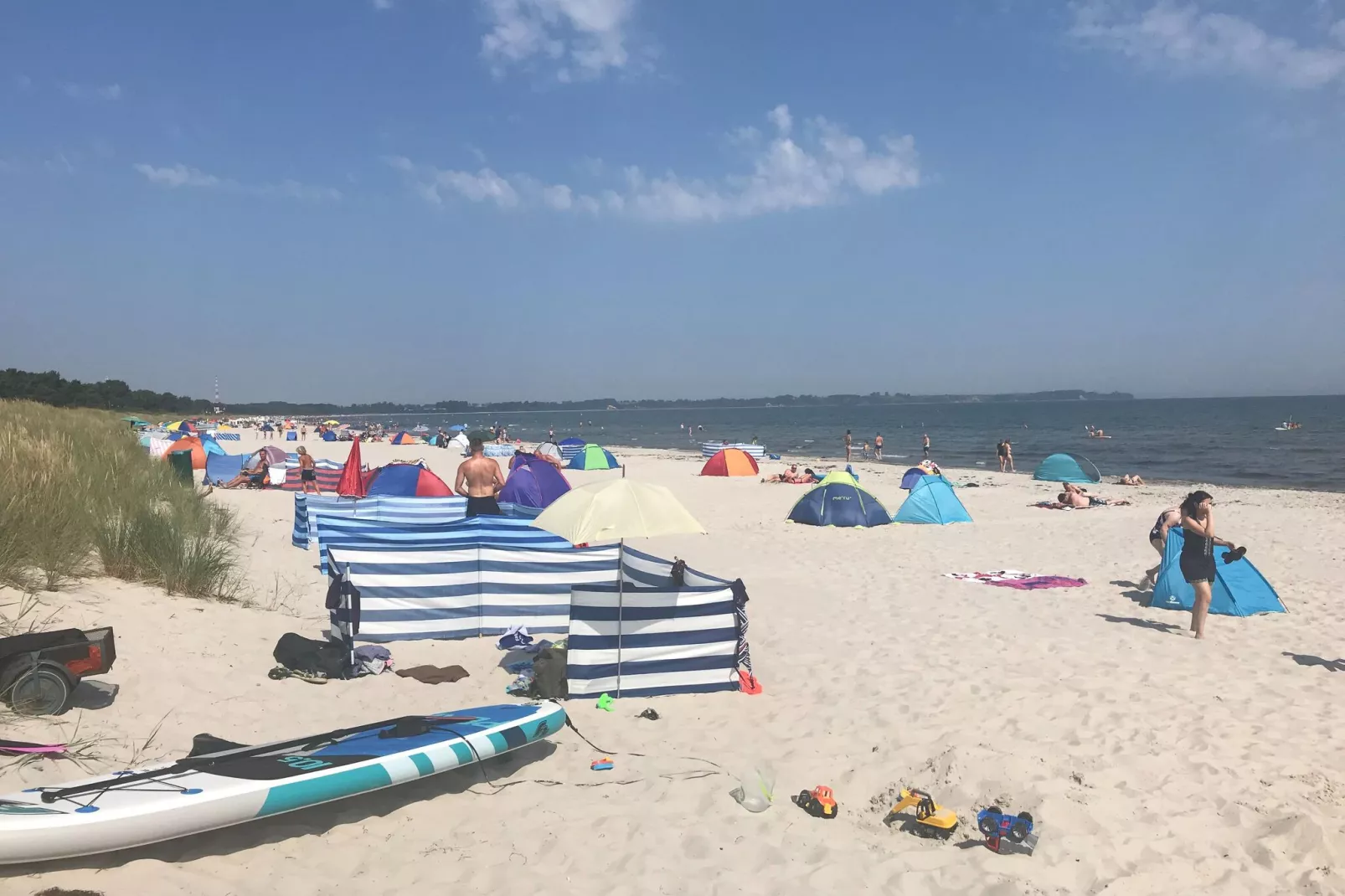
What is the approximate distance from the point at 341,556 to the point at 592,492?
258cm

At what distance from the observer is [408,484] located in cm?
1368

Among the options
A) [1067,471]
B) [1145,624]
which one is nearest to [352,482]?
[1145,624]

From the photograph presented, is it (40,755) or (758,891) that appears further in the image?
(40,755)

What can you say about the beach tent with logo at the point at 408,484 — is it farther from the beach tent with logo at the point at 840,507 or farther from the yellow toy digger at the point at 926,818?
the yellow toy digger at the point at 926,818

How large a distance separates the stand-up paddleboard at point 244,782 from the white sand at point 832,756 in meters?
0.17

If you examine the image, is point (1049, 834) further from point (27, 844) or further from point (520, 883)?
point (27, 844)

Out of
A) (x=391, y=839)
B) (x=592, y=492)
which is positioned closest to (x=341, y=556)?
(x=592, y=492)

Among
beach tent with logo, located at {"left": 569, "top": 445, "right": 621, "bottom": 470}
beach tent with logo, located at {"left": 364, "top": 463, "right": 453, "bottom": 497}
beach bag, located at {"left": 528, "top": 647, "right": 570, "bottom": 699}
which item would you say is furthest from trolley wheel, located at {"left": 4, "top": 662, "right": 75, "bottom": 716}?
beach tent with logo, located at {"left": 569, "top": 445, "right": 621, "bottom": 470}

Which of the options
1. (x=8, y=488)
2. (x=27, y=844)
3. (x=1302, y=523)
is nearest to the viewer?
(x=27, y=844)

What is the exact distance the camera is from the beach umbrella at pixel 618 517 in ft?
20.1

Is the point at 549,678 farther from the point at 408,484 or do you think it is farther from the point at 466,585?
the point at 408,484

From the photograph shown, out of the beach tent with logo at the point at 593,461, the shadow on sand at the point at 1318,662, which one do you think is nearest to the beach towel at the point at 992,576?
the shadow on sand at the point at 1318,662

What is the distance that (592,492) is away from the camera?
21.2 feet

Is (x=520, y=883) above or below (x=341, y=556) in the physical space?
below
